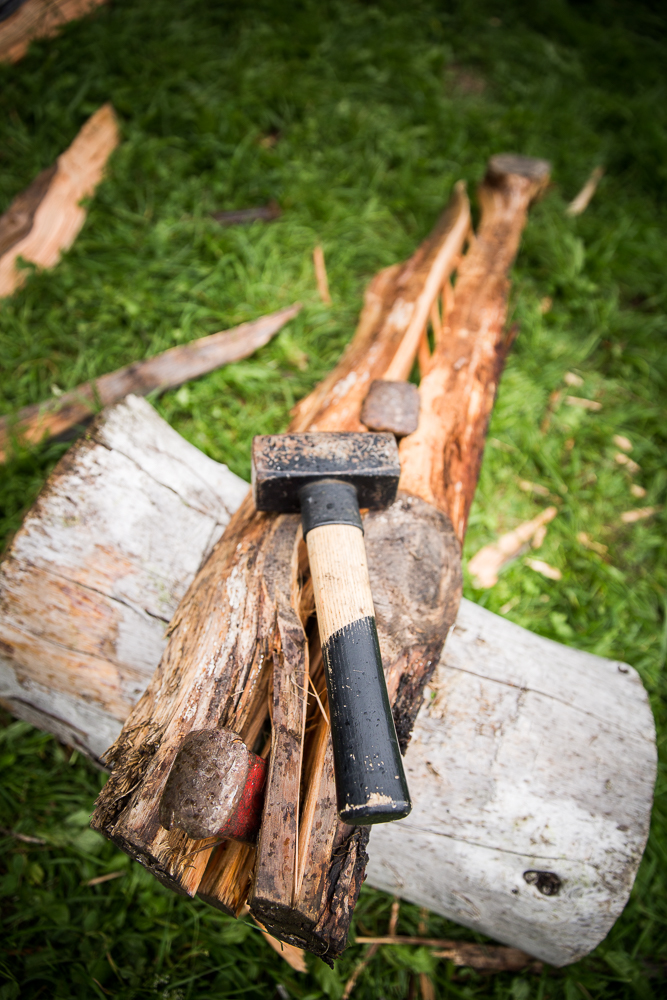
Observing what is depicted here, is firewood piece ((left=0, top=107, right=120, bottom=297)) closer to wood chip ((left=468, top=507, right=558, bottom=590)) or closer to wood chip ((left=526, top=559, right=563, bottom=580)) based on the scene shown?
wood chip ((left=468, top=507, right=558, bottom=590))

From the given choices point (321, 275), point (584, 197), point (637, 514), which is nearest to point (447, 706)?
point (637, 514)

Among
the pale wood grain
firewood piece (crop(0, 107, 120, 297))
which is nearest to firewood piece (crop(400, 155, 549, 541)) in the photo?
the pale wood grain

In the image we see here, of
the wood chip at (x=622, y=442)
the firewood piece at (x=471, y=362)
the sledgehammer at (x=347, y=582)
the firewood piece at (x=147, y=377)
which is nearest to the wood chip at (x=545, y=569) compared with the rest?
the firewood piece at (x=471, y=362)

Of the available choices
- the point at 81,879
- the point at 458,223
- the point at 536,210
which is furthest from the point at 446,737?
the point at 536,210

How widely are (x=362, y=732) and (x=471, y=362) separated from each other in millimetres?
1793

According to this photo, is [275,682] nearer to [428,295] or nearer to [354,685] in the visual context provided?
[354,685]

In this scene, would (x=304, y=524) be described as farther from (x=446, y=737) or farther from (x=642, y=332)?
(x=642, y=332)

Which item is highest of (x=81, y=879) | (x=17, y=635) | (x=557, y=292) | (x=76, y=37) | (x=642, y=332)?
(x=76, y=37)

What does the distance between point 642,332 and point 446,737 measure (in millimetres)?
2973

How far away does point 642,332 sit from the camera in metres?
3.56

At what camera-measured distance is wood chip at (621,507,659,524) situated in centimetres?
309

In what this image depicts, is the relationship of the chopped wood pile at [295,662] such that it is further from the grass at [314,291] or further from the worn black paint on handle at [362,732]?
the grass at [314,291]

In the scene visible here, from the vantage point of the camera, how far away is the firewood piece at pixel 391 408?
216 cm

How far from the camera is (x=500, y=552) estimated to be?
2875mm
